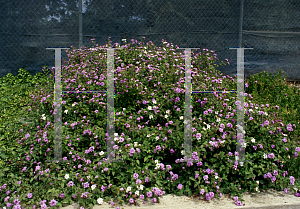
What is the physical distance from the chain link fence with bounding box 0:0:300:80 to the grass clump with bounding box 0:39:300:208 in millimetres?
2338

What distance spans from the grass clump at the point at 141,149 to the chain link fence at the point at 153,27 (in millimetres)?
2338

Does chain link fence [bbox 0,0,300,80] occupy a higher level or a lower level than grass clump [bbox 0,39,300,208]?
higher

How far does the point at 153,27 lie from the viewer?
512cm

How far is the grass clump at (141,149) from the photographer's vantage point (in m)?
2.06

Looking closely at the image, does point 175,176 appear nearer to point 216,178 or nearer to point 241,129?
point 216,178

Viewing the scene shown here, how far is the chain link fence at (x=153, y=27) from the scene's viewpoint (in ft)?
16.5

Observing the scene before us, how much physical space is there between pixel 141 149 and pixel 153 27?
3.46 meters

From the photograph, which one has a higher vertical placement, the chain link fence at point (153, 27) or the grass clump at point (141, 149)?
the chain link fence at point (153, 27)

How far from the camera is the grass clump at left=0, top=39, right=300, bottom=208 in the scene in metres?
2.06

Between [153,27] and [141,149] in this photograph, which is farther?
[153,27]

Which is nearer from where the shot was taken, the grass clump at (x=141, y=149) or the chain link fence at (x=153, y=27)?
the grass clump at (x=141, y=149)

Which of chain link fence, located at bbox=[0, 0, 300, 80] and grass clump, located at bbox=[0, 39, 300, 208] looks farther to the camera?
chain link fence, located at bbox=[0, 0, 300, 80]

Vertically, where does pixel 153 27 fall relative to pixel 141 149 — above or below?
above

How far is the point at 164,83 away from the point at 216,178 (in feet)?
4.15
